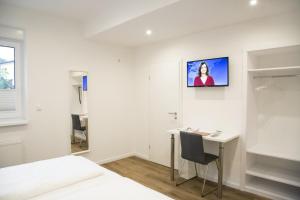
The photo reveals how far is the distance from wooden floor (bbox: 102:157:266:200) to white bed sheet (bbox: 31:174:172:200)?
1313 mm

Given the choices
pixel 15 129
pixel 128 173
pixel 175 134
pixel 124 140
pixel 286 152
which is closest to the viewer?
pixel 286 152

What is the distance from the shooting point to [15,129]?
300 centimetres

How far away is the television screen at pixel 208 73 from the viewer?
10.0ft

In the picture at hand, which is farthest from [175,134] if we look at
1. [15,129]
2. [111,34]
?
[15,129]

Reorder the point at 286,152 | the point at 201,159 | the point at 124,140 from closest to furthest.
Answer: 1. the point at 286,152
2. the point at 201,159
3. the point at 124,140

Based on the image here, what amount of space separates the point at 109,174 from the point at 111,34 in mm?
2378

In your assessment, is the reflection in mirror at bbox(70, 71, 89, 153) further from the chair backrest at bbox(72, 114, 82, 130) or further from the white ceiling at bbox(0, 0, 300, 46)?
the white ceiling at bbox(0, 0, 300, 46)

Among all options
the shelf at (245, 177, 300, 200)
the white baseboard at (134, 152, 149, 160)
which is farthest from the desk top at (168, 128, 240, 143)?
the white baseboard at (134, 152, 149, 160)

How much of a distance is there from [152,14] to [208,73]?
128 cm

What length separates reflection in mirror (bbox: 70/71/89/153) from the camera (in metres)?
3.63

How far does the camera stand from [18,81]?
312cm

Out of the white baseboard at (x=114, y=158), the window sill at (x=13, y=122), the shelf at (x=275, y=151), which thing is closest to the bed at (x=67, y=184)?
the window sill at (x=13, y=122)

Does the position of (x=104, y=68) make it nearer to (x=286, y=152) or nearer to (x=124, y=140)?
(x=124, y=140)

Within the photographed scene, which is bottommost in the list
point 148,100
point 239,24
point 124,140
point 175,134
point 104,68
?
point 124,140
